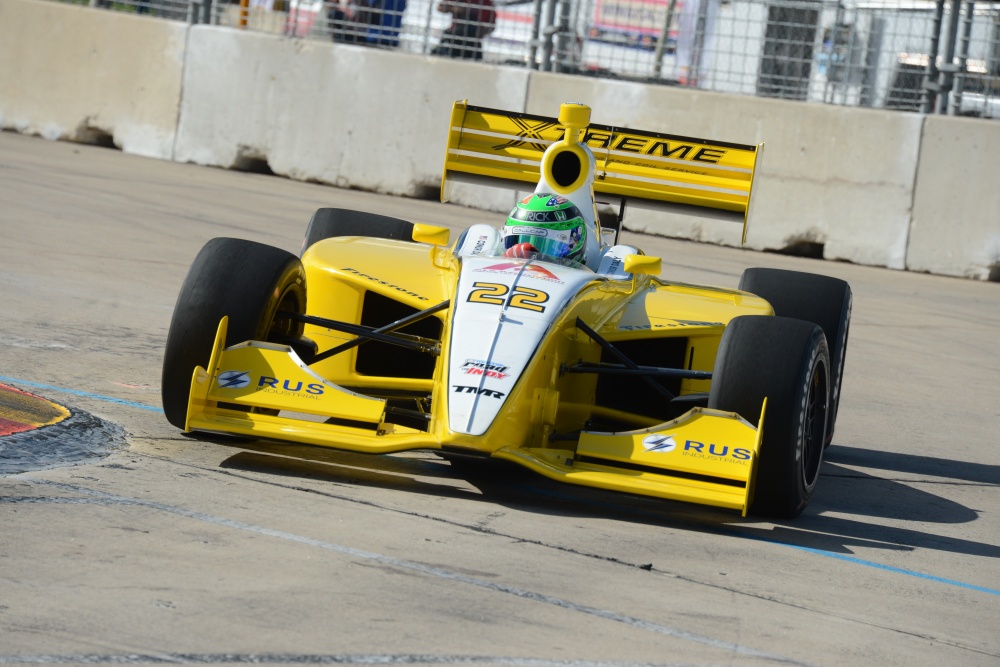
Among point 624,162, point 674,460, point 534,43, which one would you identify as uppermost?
point 534,43

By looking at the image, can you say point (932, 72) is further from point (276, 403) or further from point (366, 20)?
point (276, 403)

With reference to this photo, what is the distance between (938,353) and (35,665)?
8.20 metres

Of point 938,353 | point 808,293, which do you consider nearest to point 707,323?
point 808,293

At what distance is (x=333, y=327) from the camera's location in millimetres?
5953

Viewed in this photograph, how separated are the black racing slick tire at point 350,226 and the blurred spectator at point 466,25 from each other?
310 inches

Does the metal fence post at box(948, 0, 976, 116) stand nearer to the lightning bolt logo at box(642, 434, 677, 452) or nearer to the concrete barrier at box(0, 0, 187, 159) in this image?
the concrete barrier at box(0, 0, 187, 159)

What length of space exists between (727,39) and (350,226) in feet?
25.0

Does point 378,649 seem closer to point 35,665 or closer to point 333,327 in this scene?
point 35,665

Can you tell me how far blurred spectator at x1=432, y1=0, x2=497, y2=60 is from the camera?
611 inches

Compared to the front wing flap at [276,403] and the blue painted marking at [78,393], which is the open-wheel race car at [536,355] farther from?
the blue painted marking at [78,393]

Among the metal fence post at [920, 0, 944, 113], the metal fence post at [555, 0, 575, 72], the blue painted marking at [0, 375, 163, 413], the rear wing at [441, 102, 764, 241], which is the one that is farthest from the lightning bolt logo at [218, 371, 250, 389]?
the metal fence post at [555, 0, 575, 72]

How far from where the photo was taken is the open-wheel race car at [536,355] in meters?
5.27

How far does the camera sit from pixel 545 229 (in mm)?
6473

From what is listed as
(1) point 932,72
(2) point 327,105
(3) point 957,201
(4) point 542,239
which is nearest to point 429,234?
(4) point 542,239
